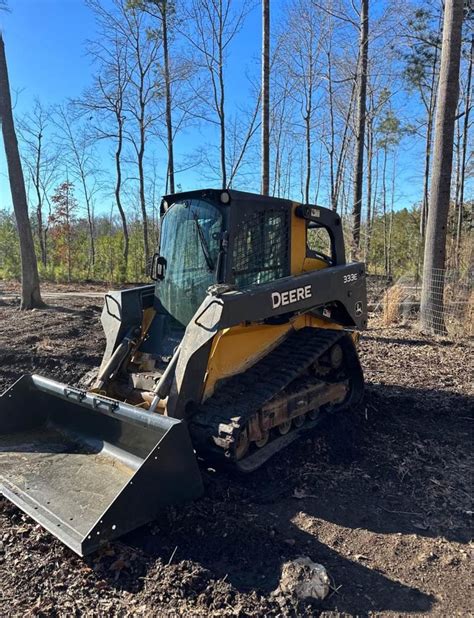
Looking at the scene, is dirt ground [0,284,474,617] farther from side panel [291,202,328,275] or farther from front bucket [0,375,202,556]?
side panel [291,202,328,275]

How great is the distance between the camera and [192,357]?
3.49 meters

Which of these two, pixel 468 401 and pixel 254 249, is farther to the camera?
pixel 468 401

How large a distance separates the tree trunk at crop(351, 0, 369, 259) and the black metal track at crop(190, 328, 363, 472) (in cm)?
704

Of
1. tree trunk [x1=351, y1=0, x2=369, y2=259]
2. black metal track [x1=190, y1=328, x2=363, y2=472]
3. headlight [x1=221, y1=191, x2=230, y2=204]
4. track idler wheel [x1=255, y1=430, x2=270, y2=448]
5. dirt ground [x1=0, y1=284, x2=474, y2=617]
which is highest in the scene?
tree trunk [x1=351, y1=0, x2=369, y2=259]

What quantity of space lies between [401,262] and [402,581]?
36695 millimetres

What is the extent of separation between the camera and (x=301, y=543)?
302cm

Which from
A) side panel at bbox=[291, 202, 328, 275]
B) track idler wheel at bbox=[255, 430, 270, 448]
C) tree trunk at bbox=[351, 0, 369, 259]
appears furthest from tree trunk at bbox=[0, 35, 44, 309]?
track idler wheel at bbox=[255, 430, 270, 448]

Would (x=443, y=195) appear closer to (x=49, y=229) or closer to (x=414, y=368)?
(x=414, y=368)

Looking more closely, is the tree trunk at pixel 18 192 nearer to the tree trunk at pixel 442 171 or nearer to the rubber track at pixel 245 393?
the tree trunk at pixel 442 171

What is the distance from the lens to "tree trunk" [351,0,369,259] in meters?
11.4

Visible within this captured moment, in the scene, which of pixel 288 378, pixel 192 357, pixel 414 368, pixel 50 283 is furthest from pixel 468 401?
pixel 50 283

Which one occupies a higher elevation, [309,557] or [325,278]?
[325,278]

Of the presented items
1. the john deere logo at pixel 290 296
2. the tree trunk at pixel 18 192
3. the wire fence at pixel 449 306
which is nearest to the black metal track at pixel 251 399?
the john deere logo at pixel 290 296

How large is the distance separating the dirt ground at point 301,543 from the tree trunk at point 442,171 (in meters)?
4.29
